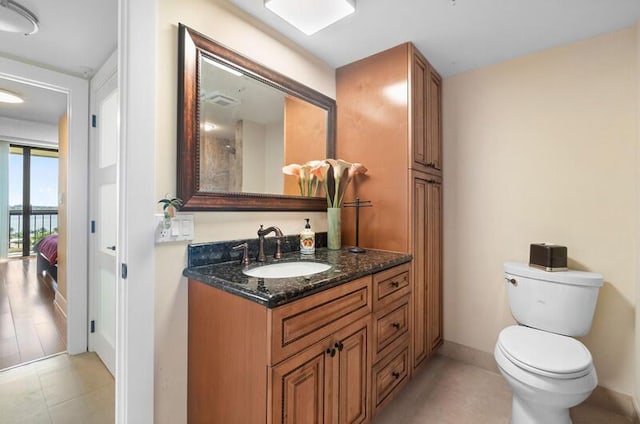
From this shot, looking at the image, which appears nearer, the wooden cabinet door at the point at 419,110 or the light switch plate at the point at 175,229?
the light switch plate at the point at 175,229

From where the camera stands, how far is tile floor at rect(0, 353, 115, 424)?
1626 millimetres

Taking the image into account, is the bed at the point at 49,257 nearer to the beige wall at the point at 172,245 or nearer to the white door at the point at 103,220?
the white door at the point at 103,220

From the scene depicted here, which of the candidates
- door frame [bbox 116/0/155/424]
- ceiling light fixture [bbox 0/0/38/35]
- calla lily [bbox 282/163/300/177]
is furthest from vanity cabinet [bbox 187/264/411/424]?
ceiling light fixture [bbox 0/0/38/35]

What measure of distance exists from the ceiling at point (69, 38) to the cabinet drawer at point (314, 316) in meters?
1.93

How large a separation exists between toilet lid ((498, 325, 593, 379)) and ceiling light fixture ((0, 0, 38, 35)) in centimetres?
→ 317

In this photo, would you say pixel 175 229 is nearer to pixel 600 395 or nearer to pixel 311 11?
pixel 311 11

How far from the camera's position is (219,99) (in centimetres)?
149

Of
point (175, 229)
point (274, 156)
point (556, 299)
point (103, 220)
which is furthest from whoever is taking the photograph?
point (103, 220)

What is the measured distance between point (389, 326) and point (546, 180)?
1465mm

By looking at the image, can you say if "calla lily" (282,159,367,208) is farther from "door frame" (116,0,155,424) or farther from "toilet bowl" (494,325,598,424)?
"toilet bowl" (494,325,598,424)

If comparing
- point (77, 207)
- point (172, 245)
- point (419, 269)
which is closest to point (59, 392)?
point (77, 207)

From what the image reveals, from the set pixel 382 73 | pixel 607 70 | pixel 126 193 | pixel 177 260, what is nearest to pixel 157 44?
pixel 126 193

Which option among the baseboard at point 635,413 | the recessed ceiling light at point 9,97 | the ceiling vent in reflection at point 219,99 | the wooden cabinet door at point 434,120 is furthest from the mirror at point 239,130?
the recessed ceiling light at point 9,97

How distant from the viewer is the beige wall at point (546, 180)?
1.72 m
